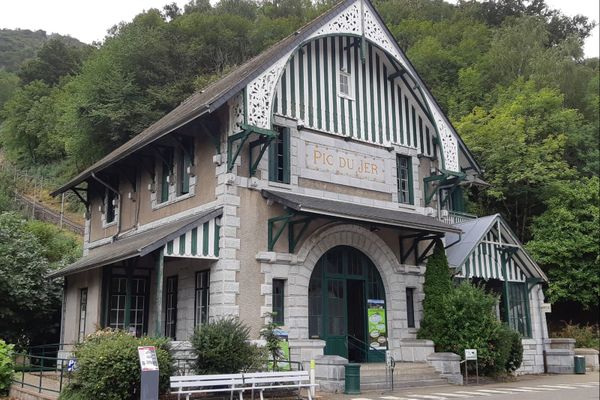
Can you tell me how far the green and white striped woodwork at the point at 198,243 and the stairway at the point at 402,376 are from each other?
474 centimetres

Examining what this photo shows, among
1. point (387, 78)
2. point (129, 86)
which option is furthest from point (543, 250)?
point (129, 86)

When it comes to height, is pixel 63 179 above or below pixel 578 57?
below

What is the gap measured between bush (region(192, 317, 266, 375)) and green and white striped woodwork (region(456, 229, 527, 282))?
9332 millimetres

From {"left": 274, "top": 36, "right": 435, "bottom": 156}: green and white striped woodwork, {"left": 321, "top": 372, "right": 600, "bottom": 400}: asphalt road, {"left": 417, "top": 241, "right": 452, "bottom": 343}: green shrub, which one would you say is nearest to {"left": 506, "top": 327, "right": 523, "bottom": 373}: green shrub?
{"left": 321, "top": 372, "right": 600, "bottom": 400}: asphalt road

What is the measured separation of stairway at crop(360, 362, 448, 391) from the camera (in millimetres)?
14727

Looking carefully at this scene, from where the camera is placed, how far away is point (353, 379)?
1374cm

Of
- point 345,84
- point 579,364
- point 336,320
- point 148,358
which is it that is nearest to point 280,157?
point 345,84

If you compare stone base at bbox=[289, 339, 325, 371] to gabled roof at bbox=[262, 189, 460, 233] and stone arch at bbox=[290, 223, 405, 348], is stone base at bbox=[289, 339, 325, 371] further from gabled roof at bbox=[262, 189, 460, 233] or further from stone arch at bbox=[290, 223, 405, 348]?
gabled roof at bbox=[262, 189, 460, 233]

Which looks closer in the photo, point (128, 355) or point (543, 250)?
point (128, 355)

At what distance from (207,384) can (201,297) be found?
15.7 feet

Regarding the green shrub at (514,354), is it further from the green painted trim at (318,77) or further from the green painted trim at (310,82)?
the green painted trim at (310,82)

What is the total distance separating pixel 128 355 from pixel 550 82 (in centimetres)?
3283

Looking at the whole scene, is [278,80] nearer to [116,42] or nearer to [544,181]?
[544,181]

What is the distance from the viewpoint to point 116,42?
143 ft
